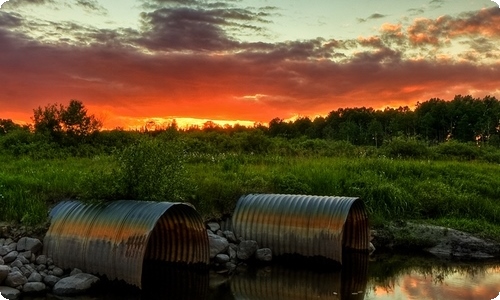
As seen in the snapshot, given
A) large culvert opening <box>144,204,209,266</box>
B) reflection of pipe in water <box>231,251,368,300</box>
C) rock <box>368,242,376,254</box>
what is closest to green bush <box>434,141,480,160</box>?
rock <box>368,242,376,254</box>

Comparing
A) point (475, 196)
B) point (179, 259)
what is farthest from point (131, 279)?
point (475, 196)

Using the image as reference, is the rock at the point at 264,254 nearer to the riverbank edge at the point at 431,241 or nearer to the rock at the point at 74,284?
the riverbank edge at the point at 431,241

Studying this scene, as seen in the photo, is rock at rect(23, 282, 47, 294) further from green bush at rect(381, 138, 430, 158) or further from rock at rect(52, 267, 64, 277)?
green bush at rect(381, 138, 430, 158)

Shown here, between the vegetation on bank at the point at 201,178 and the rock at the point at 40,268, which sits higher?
the vegetation on bank at the point at 201,178

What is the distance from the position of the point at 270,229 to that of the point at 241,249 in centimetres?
100

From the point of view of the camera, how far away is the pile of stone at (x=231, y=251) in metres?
14.8

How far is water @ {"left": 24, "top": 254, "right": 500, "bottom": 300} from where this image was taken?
12297 mm

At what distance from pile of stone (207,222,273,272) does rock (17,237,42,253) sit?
4.39 m

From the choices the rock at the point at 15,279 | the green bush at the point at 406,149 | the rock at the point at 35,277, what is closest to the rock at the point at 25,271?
the rock at the point at 35,277

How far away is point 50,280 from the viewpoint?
12.2 meters

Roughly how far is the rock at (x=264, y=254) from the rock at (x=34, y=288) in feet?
19.3

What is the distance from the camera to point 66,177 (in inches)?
665

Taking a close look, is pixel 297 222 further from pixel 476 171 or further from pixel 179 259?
pixel 476 171

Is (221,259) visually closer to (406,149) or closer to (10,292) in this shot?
(10,292)
